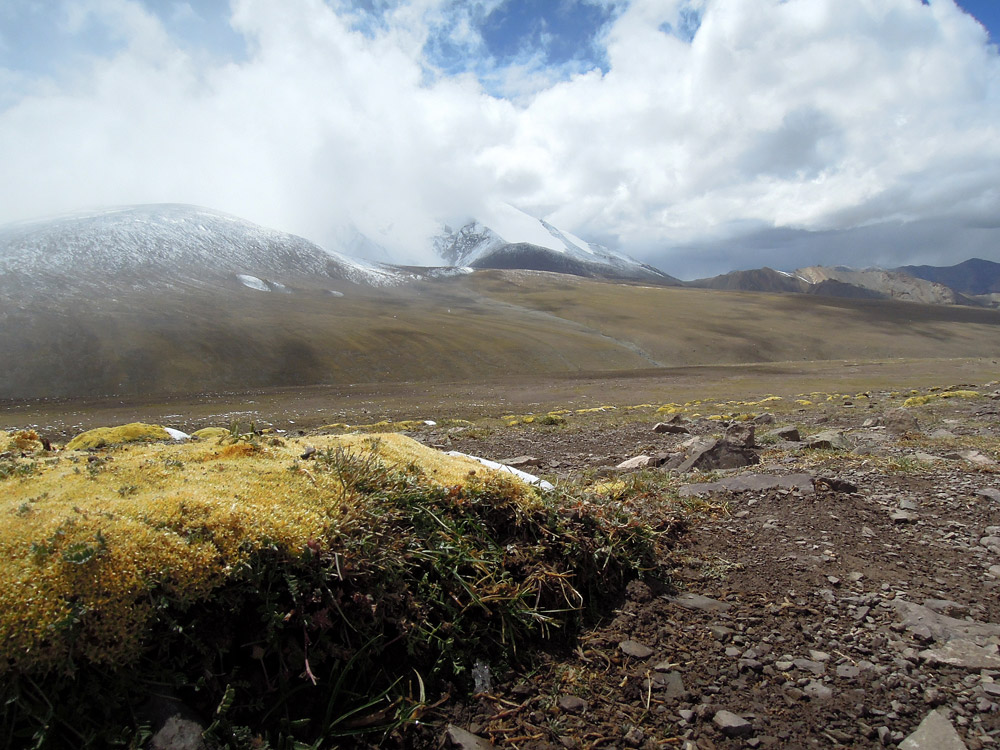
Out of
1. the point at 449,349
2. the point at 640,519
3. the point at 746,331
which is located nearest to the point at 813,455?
the point at 640,519

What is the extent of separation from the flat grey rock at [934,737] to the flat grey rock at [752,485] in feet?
13.2

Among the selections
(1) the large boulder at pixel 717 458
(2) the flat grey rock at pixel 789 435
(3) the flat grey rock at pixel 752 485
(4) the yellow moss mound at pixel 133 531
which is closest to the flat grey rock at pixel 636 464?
(1) the large boulder at pixel 717 458

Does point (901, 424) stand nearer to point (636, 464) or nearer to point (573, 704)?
point (636, 464)

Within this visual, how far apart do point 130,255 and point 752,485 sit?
183 m

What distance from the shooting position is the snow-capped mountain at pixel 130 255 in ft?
409

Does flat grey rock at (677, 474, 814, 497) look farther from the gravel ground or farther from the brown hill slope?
the brown hill slope

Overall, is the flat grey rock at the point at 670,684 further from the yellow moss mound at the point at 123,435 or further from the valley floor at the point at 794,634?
the yellow moss mound at the point at 123,435

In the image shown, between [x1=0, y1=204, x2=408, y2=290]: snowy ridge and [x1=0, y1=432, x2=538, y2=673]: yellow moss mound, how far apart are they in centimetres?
14644

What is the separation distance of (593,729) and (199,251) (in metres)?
203

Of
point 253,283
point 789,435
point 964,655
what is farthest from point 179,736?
point 253,283

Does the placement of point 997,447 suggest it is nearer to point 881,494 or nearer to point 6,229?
point 881,494

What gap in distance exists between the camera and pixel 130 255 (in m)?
151

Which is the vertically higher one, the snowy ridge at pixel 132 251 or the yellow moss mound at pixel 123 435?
the snowy ridge at pixel 132 251

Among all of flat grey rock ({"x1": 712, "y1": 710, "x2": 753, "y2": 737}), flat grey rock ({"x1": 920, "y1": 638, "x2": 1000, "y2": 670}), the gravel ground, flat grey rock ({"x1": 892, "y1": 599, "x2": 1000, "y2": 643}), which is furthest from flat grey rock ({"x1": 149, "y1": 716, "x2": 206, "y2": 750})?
flat grey rock ({"x1": 892, "y1": 599, "x2": 1000, "y2": 643})
